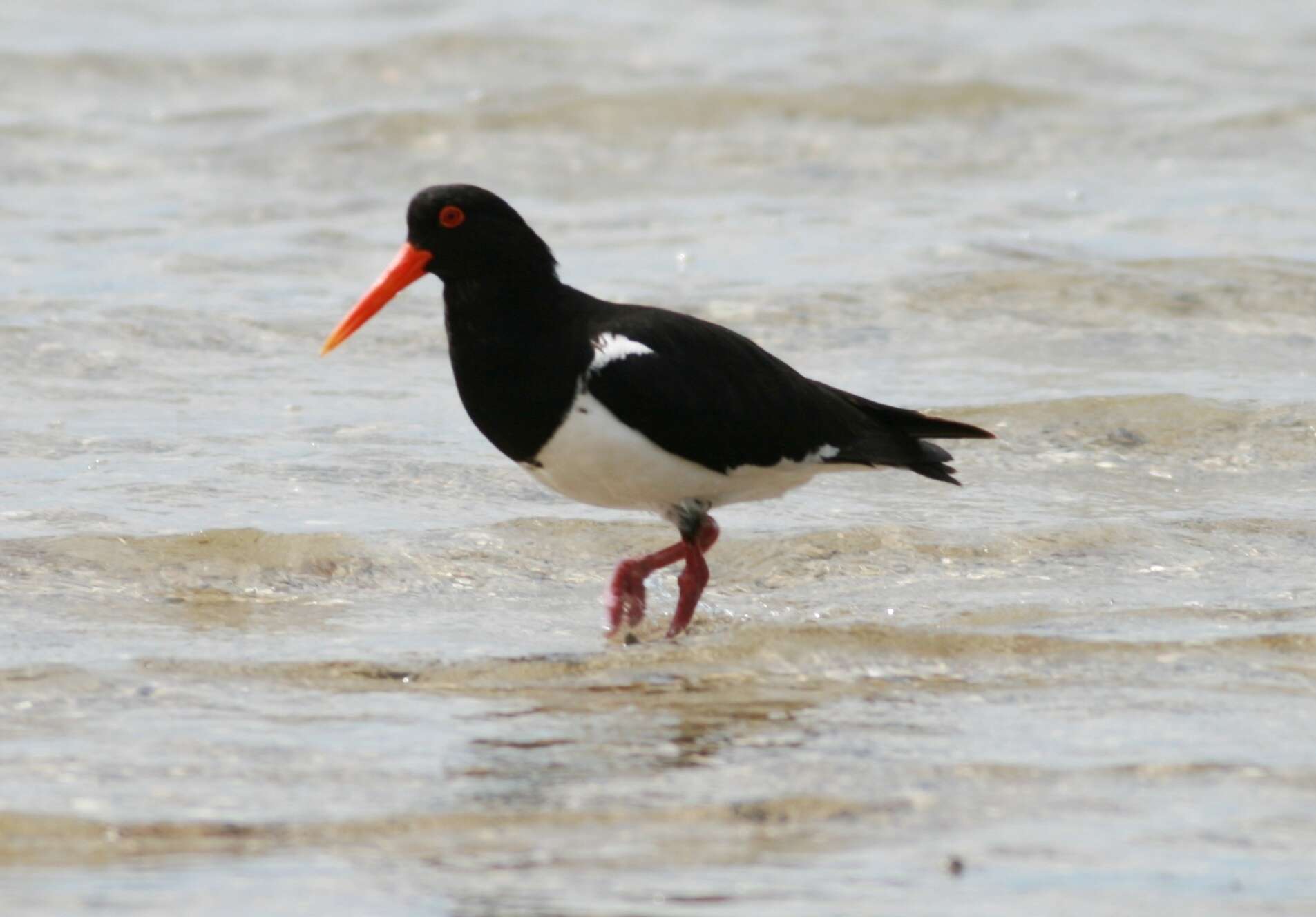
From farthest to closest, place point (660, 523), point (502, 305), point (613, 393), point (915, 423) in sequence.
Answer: point (660, 523), point (915, 423), point (502, 305), point (613, 393)

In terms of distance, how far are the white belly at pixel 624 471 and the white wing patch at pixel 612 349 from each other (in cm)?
11

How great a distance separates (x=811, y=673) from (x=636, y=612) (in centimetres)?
82

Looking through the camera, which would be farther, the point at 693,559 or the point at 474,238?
the point at 693,559

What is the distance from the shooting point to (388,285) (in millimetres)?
6551

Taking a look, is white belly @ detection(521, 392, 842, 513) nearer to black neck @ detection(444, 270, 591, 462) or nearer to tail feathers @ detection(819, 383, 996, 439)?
black neck @ detection(444, 270, 591, 462)

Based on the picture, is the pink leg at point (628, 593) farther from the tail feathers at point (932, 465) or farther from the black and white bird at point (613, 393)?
the tail feathers at point (932, 465)

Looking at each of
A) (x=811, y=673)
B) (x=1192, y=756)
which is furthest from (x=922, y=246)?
(x=1192, y=756)

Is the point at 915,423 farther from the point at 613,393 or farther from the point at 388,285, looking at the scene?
the point at 388,285

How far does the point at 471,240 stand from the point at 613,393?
28.6 inches

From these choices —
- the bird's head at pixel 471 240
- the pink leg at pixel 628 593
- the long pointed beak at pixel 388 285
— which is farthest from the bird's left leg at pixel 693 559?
the long pointed beak at pixel 388 285

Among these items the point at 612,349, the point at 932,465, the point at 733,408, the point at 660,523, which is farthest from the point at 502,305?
the point at 660,523

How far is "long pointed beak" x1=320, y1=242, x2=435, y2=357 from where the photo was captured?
6430 mm

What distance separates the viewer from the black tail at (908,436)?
6.84 m

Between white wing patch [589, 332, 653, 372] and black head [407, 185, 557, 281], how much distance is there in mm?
333
